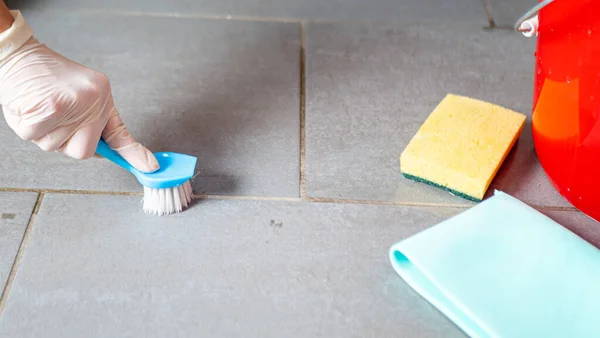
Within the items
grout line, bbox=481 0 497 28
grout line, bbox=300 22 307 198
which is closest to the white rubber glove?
grout line, bbox=300 22 307 198

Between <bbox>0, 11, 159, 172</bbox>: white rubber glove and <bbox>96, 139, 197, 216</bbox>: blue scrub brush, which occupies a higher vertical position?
<bbox>0, 11, 159, 172</bbox>: white rubber glove

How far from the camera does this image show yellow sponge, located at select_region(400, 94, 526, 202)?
2.71 ft

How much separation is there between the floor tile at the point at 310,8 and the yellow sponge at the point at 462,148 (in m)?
0.35

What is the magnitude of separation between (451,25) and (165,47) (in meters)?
0.53

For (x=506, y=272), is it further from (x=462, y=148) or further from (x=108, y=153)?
(x=108, y=153)

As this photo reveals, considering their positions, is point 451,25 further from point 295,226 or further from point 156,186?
point 156,186

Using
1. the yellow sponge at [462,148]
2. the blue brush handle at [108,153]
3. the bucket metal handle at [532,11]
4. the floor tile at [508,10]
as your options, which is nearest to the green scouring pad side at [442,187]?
the yellow sponge at [462,148]

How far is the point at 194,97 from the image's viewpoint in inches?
39.1

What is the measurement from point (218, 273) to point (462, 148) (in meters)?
0.37

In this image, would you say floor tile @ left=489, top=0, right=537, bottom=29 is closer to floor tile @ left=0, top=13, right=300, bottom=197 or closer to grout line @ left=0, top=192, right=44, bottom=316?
floor tile @ left=0, top=13, right=300, bottom=197

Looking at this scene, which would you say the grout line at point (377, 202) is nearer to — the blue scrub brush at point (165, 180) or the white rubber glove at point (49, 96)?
the blue scrub brush at point (165, 180)

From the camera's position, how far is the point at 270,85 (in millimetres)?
1024

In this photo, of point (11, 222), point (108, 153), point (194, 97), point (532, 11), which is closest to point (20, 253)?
point (11, 222)

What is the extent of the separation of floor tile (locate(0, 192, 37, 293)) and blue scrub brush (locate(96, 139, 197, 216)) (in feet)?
0.47
